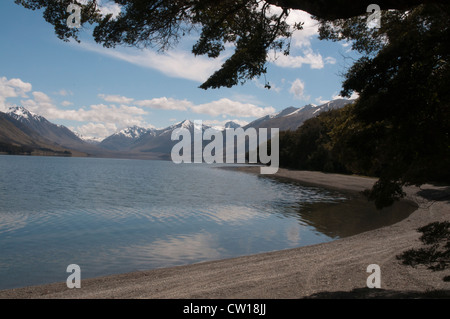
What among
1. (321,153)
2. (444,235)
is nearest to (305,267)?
(444,235)

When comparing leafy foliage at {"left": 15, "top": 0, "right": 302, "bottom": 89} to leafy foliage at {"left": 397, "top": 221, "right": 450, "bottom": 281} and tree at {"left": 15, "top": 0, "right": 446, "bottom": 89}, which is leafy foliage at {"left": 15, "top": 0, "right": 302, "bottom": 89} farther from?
leafy foliage at {"left": 397, "top": 221, "right": 450, "bottom": 281}

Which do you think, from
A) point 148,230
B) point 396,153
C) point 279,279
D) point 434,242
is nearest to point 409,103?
point 396,153

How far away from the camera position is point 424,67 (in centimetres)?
538

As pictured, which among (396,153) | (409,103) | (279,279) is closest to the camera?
(409,103)

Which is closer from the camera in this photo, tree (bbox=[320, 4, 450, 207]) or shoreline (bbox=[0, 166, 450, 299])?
tree (bbox=[320, 4, 450, 207])

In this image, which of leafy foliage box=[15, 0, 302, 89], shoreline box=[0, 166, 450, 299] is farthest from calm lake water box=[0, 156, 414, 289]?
leafy foliage box=[15, 0, 302, 89]

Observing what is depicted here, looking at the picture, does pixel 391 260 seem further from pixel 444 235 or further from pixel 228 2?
pixel 228 2

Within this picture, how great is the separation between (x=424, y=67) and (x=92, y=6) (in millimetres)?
7955

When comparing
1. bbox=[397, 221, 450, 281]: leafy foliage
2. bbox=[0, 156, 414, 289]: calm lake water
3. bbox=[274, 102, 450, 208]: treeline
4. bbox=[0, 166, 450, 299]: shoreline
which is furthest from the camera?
bbox=[0, 156, 414, 289]: calm lake water

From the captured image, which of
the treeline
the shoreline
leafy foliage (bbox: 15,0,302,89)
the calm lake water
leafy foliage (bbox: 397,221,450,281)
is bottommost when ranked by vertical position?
the calm lake water

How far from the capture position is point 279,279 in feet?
32.2

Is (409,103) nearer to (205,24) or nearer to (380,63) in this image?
(380,63)

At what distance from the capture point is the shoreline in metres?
8.33

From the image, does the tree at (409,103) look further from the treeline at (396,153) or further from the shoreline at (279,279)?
the shoreline at (279,279)
